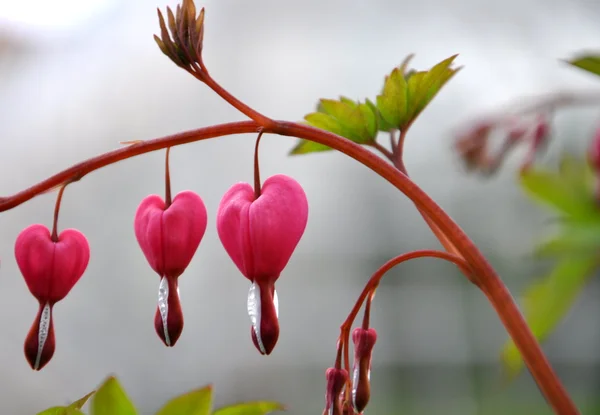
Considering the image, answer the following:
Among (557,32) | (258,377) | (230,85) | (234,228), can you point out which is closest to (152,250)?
(234,228)

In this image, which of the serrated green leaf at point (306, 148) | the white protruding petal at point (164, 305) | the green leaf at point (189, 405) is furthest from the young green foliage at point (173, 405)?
the serrated green leaf at point (306, 148)

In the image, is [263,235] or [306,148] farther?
[306,148]

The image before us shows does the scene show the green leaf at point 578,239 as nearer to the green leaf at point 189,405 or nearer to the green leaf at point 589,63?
the green leaf at point 589,63

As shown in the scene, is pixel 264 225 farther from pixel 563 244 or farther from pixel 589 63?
pixel 563 244

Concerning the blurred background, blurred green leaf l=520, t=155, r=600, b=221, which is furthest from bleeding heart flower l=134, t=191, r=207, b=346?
the blurred background

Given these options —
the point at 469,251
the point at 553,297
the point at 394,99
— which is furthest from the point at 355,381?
the point at 553,297

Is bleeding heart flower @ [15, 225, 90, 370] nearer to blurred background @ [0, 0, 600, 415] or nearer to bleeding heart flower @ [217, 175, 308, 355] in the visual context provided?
bleeding heart flower @ [217, 175, 308, 355]
